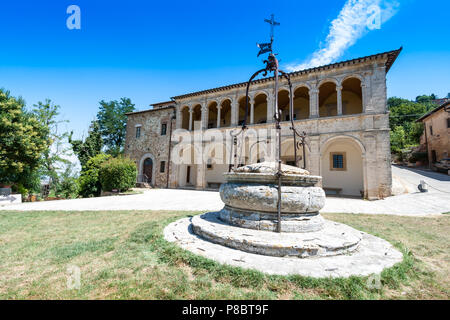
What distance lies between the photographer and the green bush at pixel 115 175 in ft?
46.0

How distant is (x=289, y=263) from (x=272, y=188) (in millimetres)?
1122

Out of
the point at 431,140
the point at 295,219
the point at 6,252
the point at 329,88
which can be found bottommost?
the point at 6,252

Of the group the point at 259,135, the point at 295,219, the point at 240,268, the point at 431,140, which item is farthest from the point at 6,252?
the point at 431,140

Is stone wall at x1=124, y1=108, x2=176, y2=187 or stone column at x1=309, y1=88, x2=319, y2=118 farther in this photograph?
stone wall at x1=124, y1=108, x2=176, y2=187

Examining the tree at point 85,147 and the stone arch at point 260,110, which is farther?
the tree at point 85,147

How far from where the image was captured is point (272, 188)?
315cm

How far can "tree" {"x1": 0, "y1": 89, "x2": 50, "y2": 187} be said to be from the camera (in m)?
11.4

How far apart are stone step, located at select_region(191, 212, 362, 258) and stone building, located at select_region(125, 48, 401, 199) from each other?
12.8 feet

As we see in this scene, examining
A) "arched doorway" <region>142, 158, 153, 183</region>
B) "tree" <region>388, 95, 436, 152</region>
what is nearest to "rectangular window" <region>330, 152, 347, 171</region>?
"arched doorway" <region>142, 158, 153, 183</region>

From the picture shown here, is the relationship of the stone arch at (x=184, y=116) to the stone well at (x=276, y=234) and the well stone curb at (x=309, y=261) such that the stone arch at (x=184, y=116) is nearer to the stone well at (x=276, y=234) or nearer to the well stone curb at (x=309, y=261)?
the stone well at (x=276, y=234)

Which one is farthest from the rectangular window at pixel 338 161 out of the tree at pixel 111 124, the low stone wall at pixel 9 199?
the tree at pixel 111 124

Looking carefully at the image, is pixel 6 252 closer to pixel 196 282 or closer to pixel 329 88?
pixel 196 282

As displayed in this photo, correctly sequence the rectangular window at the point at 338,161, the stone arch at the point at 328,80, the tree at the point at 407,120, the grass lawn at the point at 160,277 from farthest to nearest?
the tree at the point at 407,120 < the rectangular window at the point at 338,161 < the stone arch at the point at 328,80 < the grass lawn at the point at 160,277

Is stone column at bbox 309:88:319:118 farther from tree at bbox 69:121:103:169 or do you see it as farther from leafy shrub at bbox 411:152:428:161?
tree at bbox 69:121:103:169
